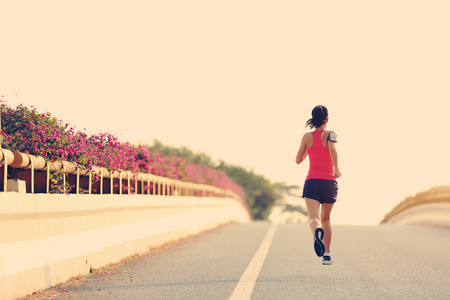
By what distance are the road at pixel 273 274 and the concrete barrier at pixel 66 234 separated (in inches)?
9.1

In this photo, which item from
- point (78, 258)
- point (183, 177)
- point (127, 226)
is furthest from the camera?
point (183, 177)

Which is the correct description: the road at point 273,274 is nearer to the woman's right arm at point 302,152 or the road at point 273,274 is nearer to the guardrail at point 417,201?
the woman's right arm at point 302,152

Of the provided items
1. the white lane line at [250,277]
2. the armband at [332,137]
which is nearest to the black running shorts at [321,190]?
the armband at [332,137]

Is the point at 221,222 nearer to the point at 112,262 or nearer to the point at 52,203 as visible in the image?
the point at 112,262

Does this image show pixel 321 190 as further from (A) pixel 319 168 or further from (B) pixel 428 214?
(B) pixel 428 214

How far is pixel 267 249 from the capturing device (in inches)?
549

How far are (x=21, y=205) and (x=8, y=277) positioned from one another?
0.79 m

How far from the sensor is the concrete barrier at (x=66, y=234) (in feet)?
23.1

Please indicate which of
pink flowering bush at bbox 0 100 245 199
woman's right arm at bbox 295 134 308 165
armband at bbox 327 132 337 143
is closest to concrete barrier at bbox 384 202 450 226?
pink flowering bush at bbox 0 100 245 199

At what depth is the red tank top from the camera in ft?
31.1

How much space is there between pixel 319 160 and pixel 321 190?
396 millimetres

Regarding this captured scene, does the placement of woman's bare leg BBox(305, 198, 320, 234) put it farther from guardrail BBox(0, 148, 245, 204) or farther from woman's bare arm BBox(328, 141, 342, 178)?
guardrail BBox(0, 148, 245, 204)

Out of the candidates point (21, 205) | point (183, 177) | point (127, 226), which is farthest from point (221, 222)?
point (21, 205)

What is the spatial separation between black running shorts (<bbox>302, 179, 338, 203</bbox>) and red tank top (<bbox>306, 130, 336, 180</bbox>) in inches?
2.6
